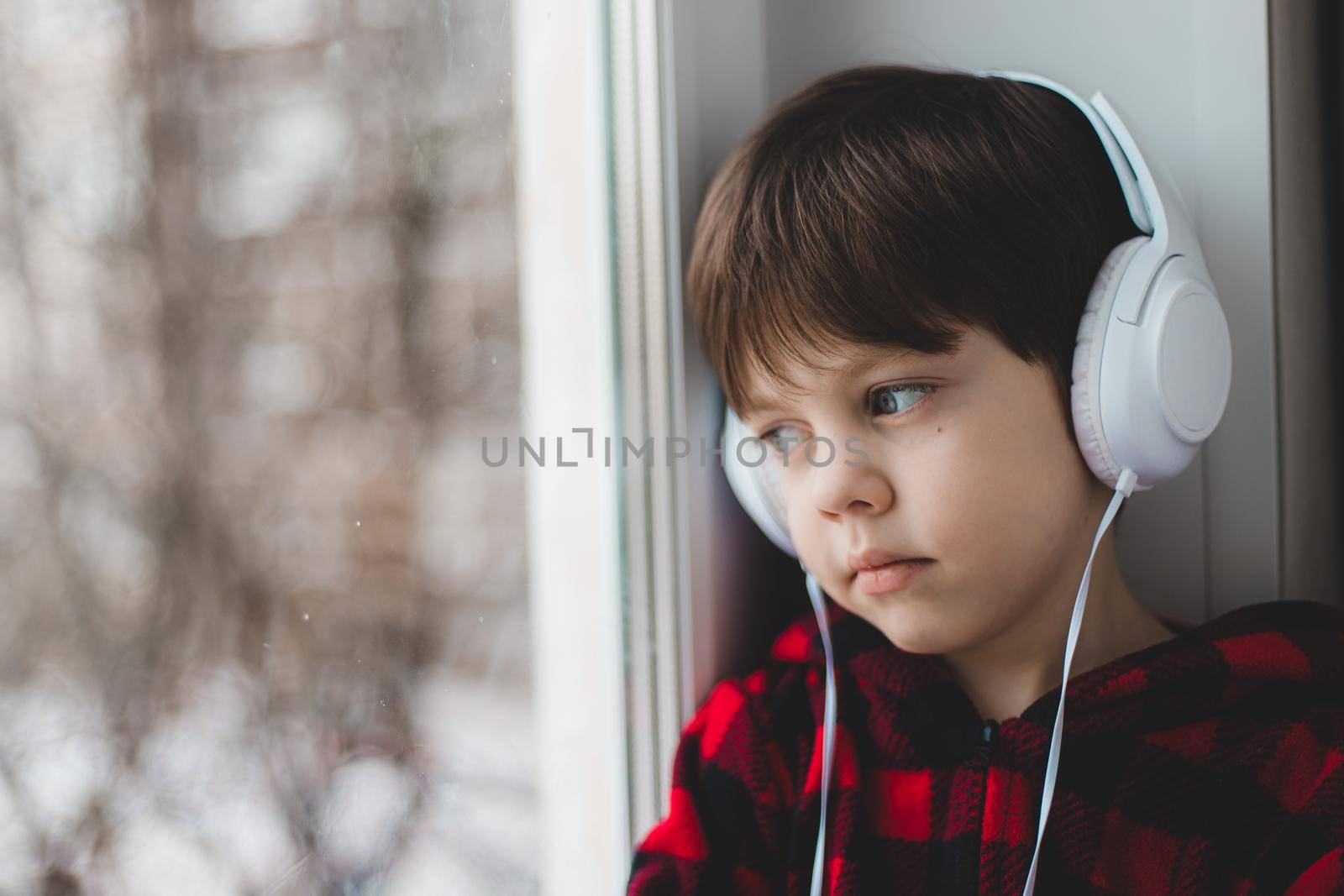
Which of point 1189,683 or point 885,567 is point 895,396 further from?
point 1189,683

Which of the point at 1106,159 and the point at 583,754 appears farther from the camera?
the point at 583,754

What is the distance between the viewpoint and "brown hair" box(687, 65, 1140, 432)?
62 centimetres

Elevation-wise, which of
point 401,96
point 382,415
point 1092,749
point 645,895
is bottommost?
point 645,895

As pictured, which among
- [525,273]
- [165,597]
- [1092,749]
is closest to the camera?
[165,597]

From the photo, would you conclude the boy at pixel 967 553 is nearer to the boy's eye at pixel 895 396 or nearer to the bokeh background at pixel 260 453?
the boy's eye at pixel 895 396

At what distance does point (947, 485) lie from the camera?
614 mm

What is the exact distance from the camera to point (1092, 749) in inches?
25.6

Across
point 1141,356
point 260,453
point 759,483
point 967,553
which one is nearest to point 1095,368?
point 1141,356

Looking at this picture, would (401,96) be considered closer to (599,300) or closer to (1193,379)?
(599,300)

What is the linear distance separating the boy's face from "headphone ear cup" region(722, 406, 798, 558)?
0.06m

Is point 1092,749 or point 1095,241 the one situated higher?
point 1095,241

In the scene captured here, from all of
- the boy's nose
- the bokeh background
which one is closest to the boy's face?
the boy's nose

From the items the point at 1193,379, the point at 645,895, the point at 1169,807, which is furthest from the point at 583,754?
the point at 1193,379

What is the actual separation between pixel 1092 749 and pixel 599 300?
49cm
